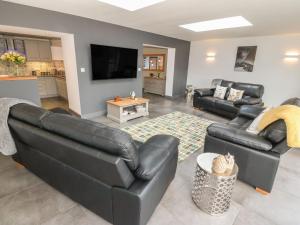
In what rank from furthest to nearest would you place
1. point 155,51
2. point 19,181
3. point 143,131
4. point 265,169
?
point 155,51 < point 143,131 < point 19,181 < point 265,169

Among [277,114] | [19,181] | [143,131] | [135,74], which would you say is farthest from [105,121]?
[277,114]

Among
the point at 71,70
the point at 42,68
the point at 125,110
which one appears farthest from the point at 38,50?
the point at 125,110

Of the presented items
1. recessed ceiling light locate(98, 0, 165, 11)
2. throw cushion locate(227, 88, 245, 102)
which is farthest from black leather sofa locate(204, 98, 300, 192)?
throw cushion locate(227, 88, 245, 102)

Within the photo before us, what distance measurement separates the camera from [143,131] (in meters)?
3.53

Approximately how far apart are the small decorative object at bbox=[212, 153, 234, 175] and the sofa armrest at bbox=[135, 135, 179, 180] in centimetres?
42

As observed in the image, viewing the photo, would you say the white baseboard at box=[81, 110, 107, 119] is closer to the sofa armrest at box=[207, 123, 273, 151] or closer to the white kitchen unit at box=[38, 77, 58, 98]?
the white kitchen unit at box=[38, 77, 58, 98]

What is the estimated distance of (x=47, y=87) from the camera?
20.2 feet

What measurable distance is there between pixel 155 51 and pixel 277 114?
21.2ft

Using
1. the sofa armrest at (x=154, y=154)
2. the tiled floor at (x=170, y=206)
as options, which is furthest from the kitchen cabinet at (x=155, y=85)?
the sofa armrest at (x=154, y=154)

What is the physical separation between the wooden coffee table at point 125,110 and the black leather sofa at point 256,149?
2345 mm

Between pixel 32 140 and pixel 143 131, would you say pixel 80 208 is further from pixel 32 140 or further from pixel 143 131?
pixel 143 131

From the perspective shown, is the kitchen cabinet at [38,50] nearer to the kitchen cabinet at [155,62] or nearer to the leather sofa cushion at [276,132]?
the kitchen cabinet at [155,62]

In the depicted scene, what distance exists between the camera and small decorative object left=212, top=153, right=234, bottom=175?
1437 mm

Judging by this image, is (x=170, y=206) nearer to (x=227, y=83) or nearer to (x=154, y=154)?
(x=154, y=154)
